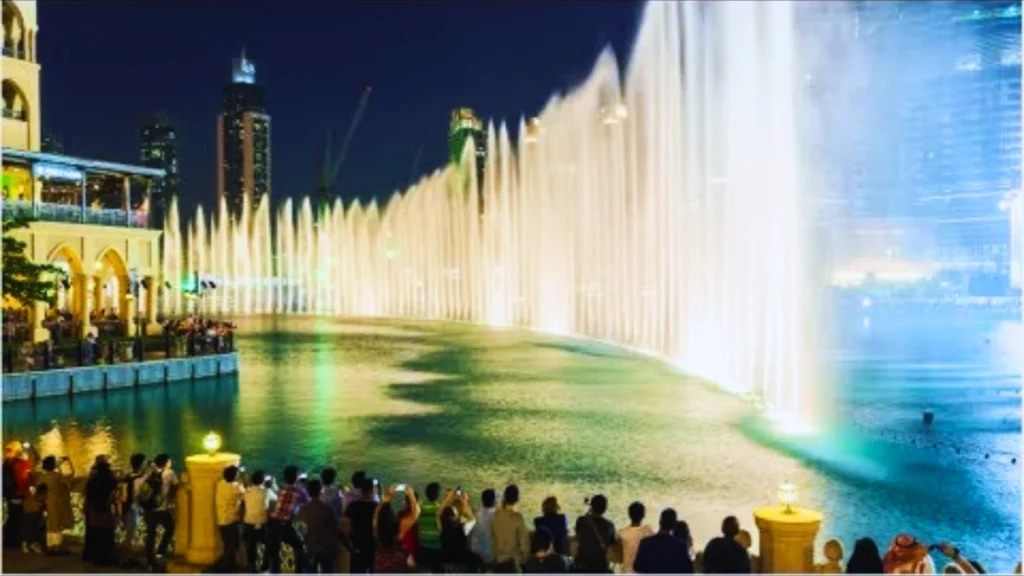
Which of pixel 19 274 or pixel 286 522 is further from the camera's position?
pixel 19 274

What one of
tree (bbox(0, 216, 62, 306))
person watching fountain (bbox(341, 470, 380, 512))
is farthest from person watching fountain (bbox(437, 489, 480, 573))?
tree (bbox(0, 216, 62, 306))

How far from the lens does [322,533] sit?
907 cm

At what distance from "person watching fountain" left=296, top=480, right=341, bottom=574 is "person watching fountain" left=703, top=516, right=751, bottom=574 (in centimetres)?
330

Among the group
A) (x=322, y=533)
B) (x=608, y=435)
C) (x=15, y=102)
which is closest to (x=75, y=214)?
(x=15, y=102)

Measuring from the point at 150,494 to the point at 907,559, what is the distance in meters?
7.17

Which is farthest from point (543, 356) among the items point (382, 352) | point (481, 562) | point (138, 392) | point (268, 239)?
point (268, 239)

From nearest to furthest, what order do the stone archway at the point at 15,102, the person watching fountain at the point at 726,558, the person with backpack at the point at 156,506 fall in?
the person watching fountain at the point at 726,558, the person with backpack at the point at 156,506, the stone archway at the point at 15,102

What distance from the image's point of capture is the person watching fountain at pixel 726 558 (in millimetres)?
8008

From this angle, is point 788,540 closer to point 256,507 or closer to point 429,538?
point 429,538

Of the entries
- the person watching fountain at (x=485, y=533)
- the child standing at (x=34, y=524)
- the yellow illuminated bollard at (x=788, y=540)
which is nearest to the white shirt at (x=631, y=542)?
the yellow illuminated bollard at (x=788, y=540)

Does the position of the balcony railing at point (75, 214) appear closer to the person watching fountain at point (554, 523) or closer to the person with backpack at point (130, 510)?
the person with backpack at point (130, 510)

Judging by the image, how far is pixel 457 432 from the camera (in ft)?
71.5

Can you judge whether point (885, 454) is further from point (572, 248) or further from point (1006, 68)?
point (1006, 68)

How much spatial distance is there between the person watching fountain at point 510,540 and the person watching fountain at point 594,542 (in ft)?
1.52
